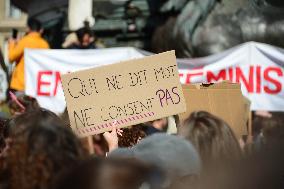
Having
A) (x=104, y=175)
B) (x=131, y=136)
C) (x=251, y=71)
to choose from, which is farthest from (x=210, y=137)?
(x=251, y=71)

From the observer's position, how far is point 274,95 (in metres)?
7.45

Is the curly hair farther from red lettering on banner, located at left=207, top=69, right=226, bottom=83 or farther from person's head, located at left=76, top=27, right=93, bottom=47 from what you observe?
person's head, located at left=76, top=27, right=93, bottom=47

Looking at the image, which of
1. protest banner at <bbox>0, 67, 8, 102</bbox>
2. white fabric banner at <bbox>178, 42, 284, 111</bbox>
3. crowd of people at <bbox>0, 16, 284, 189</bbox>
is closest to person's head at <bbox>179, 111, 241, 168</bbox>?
crowd of people at <bbox>0, 16, 284, 189</bbox>

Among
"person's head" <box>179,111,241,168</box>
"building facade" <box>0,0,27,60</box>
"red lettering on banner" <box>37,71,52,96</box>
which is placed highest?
"building facade" <box>0,0,27,60</box>

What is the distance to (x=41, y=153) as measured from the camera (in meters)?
2.32

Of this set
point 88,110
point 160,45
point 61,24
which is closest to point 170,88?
point 88,110

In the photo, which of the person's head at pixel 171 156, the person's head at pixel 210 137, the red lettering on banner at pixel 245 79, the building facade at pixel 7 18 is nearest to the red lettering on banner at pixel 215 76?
the red lettering on banner at pixel 245 79

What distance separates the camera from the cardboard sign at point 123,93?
12.9ft

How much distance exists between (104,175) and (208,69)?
5.98 meters

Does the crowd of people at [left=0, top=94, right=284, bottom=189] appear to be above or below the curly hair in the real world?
above

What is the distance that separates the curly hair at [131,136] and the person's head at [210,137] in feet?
2.32

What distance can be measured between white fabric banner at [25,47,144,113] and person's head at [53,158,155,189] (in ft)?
20.3

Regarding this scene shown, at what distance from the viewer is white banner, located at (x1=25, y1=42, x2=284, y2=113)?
748 centimetres

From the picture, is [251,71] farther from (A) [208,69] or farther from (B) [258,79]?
(A) [208,69]
